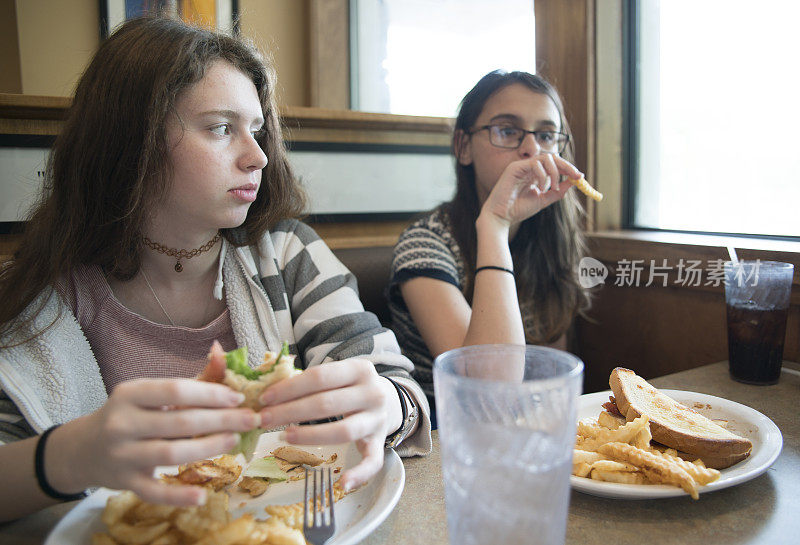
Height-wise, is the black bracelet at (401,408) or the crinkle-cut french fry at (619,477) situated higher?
the black bracelet at (401,408)

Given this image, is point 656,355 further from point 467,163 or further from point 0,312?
point 0,312

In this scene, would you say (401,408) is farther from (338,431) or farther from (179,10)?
(179,10)

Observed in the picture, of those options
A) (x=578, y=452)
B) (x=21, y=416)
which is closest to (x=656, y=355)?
(x=578, y=452)

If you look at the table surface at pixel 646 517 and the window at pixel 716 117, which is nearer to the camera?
the table surface at pixel 646 517

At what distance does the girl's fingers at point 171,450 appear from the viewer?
54 centimetres

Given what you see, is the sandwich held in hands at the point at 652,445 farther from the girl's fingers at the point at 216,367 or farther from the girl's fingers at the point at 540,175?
the girl's fingers at the point at 540,175

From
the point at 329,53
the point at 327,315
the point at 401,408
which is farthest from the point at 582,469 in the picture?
the point at 329,53

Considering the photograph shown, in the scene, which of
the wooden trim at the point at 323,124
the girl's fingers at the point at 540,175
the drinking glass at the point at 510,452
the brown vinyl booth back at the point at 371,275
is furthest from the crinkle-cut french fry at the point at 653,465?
the wooden trim at the point at 323,124

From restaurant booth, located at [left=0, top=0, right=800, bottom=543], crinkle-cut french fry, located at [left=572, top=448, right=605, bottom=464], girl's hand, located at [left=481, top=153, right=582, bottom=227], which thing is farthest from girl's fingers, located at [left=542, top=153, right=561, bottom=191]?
crinkle-cut french fry, located at [left=572, top=448, right=605, bottom=464]

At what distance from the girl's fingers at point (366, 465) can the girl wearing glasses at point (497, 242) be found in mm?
696

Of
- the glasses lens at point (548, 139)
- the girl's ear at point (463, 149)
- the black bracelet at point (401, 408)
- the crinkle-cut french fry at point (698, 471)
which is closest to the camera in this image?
the crinkle-cut french fry at point (698, 471)

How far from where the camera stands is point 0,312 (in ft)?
3.29

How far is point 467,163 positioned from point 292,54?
137 cm

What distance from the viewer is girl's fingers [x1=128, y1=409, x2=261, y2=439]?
542 millimetres
